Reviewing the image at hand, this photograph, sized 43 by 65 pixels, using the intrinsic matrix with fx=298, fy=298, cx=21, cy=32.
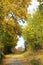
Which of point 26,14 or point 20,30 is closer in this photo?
point 26,14

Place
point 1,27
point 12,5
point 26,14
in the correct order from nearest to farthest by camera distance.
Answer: point 1,27
point 12,5
point 26,14

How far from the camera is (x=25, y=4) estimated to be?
42.9 metres

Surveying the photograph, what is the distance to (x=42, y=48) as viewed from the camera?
47281 mm

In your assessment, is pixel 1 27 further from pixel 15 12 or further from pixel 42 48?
pixel 42 48

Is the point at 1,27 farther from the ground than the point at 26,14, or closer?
farther from the ground

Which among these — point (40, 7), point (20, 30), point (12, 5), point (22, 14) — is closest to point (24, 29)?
point (20, 30)

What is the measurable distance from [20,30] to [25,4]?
4615mm

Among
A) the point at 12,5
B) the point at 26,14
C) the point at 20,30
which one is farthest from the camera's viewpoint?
the point at 20,30

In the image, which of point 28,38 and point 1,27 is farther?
point 28,38

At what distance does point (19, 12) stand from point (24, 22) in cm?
303

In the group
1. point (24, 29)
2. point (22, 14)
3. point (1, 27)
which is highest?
point (1, 27)

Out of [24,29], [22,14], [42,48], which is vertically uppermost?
[22,14]

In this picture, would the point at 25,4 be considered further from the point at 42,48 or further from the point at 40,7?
the point at 40,7

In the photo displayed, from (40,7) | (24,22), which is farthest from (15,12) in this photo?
(40,7)
